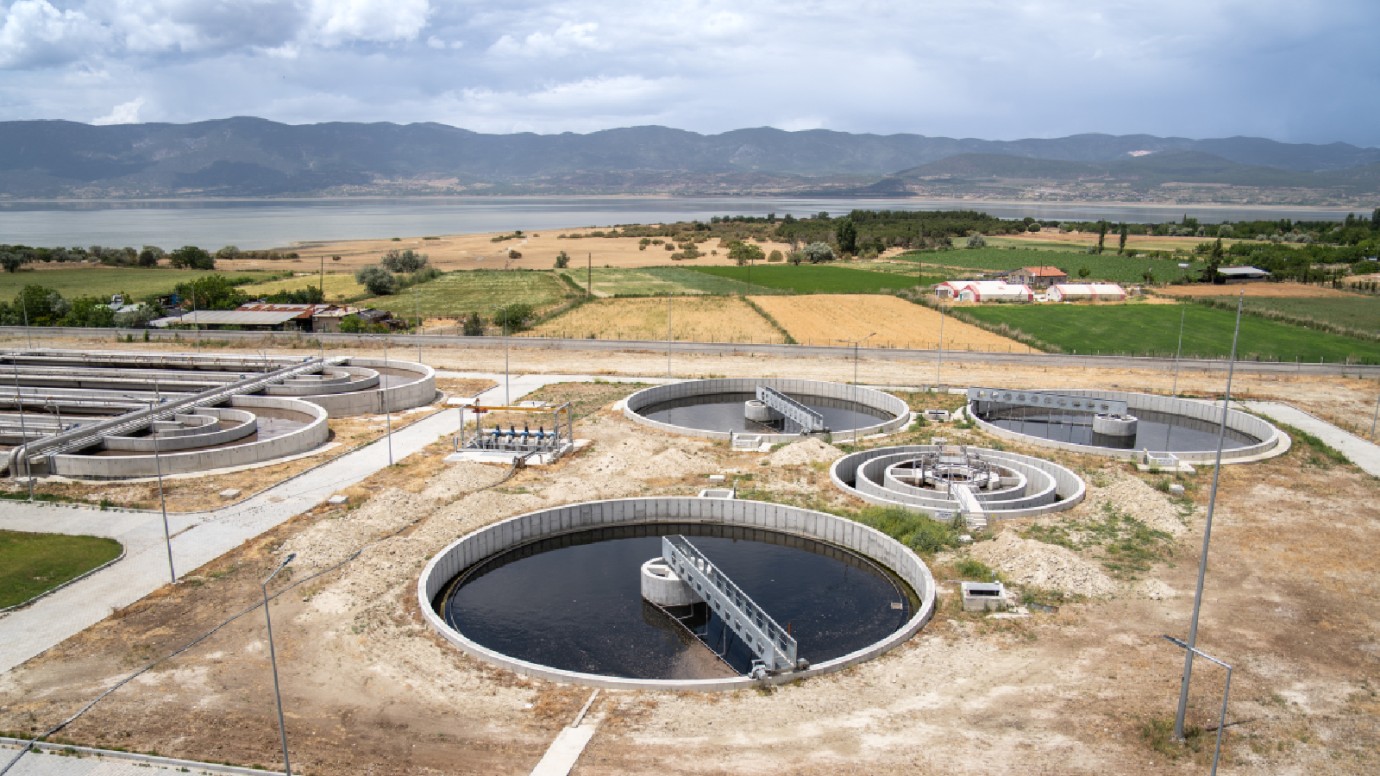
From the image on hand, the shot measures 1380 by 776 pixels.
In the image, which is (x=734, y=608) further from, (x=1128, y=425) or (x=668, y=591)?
(x=1128, y=425)

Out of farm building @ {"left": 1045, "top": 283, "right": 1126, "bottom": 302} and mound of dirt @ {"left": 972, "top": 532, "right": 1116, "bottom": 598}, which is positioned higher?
farm building @ {"left": 1045, "top": 283, "right": 1126, "bottom": 302}

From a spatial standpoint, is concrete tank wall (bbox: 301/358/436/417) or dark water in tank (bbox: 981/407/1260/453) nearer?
dark water in tank (bbox: 981/407/1260/453)

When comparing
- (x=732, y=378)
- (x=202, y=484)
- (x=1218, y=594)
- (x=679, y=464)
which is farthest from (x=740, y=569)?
(x=732, y=378)

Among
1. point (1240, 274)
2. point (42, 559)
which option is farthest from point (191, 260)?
point (1240, 274)

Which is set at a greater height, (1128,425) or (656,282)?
(656,282)

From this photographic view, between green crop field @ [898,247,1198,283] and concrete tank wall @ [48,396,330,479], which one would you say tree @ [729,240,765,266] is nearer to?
green crop field @ [898,247,1198,283]

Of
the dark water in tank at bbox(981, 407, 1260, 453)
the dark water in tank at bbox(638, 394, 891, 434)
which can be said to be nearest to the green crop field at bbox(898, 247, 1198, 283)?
the dark water in tank at bbox(981, 407, 1260, 453)

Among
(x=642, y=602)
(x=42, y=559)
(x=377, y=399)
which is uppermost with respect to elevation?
(x=377, y=399)

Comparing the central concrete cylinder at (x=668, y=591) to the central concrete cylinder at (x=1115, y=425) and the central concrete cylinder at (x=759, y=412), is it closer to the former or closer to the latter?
the central concrete cylinder at (x=759, y=412)
